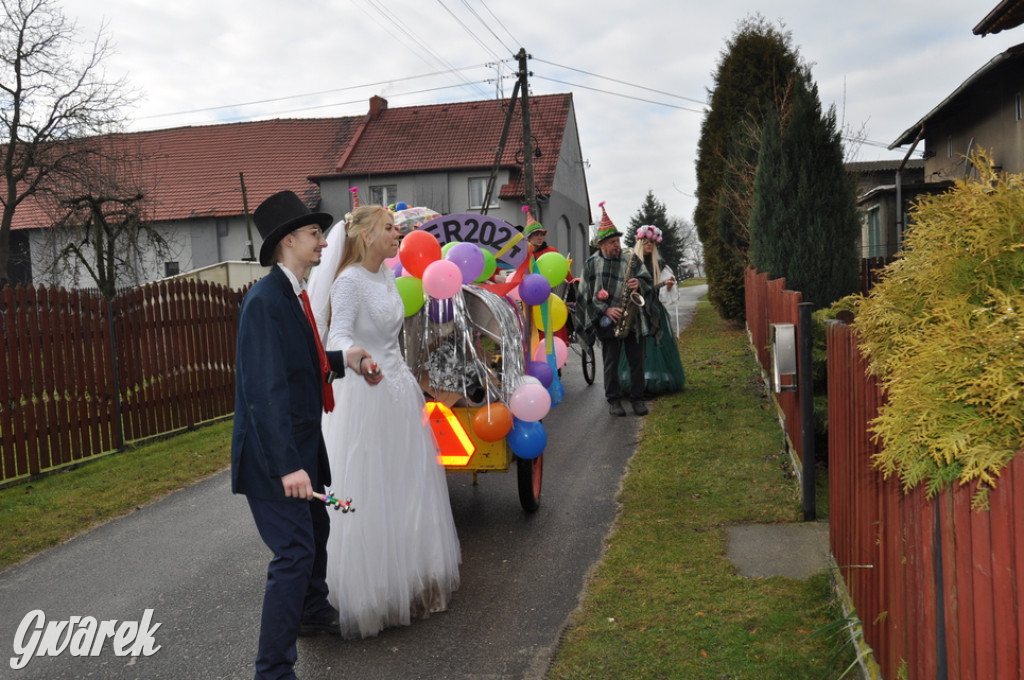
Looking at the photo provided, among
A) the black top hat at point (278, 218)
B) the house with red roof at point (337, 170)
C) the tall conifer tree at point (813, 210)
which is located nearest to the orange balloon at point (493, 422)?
the black top hat at point (278, 218)

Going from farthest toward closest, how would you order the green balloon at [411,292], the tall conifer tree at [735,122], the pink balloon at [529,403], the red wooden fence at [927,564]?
the tall conifer tree at [735,122] → the pink balloon at [529,403] → the green balloon at [411,292] → the red wooden fence at [927,564]

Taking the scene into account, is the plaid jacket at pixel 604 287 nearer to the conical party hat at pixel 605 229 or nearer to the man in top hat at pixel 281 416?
the conical party hat at pixel 605 229

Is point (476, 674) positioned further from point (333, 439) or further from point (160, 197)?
point (160, 197)

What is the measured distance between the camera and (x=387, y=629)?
4266mm

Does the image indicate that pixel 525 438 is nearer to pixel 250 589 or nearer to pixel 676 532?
pixel 676 532

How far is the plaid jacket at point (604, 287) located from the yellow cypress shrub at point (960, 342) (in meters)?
7.00

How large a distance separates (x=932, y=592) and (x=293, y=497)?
2351mm

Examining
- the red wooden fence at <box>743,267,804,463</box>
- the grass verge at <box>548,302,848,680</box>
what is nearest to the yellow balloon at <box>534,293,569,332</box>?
the grass verge at <box>548,302,848,680</box>

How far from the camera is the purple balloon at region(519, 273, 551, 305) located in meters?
6.16

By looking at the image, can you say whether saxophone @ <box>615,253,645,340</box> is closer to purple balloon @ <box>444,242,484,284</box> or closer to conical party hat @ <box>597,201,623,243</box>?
conical party hat @ <box>597,201,623,243</box>

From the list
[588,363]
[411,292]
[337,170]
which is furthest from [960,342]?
[337,170]

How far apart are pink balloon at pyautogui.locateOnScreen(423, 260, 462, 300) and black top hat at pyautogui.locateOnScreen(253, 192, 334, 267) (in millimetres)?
1283

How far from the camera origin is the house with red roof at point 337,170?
3491 cm

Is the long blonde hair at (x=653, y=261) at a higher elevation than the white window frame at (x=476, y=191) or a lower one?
lower
